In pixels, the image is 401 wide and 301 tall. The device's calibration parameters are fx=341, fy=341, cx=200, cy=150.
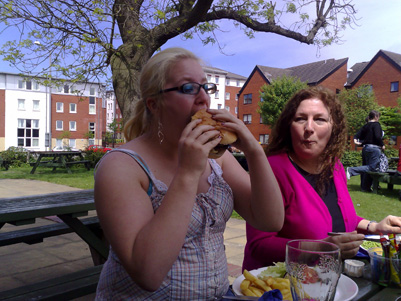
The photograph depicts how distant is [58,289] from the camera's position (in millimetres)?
2170

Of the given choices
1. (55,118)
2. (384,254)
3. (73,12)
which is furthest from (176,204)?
(55,118)

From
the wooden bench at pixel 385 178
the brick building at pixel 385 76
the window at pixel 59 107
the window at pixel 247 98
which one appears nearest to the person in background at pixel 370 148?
the wooden bench at pixel 385 178

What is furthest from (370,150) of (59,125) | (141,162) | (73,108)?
(73,108)

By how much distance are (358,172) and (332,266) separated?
9.29 m

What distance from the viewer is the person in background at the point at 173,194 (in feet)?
3.71

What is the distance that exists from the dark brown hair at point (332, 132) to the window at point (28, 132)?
169ft

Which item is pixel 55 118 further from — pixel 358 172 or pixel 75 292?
pixel 75 292

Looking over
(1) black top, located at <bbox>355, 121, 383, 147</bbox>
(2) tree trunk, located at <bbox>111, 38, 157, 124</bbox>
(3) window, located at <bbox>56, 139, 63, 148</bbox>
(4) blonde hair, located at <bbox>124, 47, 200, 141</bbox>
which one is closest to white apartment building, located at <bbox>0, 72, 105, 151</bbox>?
(3) window, located at <bbox>56, 139, 63, 148</bbox>

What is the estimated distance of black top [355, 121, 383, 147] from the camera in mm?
9430

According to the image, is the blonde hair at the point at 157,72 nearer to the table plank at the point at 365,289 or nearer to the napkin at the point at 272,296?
the napkin at the point at 272,296

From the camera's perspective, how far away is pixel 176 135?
4.79ft

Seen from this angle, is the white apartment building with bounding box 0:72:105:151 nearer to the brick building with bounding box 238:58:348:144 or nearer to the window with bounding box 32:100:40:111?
the window with bounding box 32:100:40:111

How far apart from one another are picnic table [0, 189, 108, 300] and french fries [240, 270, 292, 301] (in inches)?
54.6

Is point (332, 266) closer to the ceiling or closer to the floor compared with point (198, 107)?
closer to the floor
